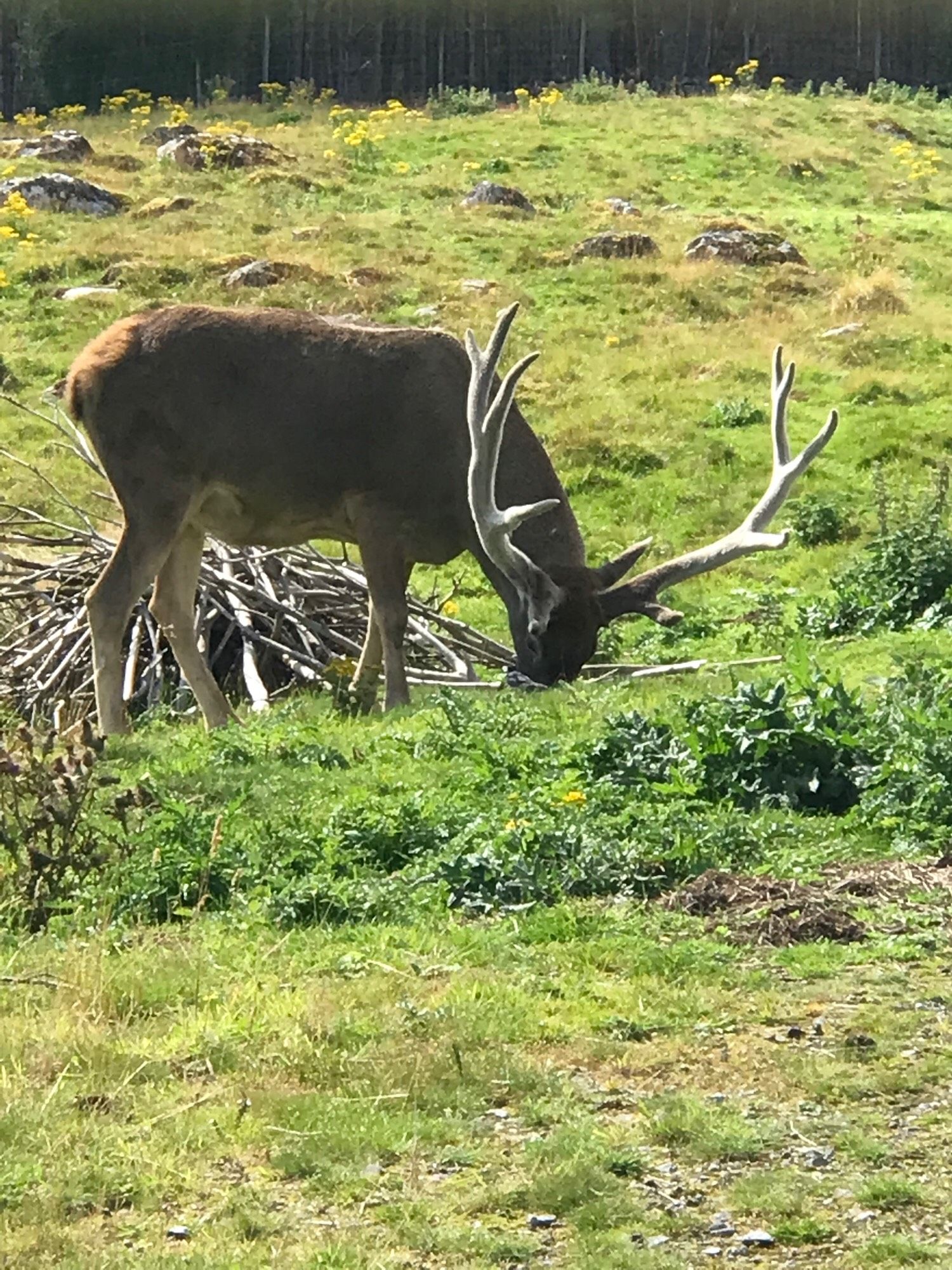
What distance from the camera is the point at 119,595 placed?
11.9 meters

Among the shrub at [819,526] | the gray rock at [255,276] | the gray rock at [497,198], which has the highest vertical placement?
the gray rock at [497,198]

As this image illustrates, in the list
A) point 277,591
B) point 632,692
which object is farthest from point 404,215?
point 632,692

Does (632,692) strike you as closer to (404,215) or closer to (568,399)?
(568,399)

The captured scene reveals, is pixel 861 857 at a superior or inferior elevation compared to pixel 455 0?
inferior

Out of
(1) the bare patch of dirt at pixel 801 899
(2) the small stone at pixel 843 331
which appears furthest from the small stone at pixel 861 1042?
(2) the small stone at pixel 843 331

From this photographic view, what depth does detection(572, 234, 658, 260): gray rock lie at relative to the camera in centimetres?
2944

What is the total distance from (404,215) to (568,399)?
1287 cm

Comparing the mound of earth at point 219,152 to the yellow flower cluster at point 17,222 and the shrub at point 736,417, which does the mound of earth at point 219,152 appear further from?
the shrub at point 736,417

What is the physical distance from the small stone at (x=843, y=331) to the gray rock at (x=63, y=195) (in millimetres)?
14055

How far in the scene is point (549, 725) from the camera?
10.3 m

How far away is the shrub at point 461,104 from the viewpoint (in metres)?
47.6

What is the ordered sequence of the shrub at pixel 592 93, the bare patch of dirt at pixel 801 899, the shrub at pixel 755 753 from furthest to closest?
1. the shrub at pixel 592 93
2. the shrub at pixel 755 753
3. the bare patch of dirt at pixel 801 899

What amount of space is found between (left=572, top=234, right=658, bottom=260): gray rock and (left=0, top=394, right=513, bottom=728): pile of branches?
15864 mm

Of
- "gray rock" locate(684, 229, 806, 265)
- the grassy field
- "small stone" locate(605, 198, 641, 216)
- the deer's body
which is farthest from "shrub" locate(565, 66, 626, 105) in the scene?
the deer's body
